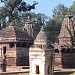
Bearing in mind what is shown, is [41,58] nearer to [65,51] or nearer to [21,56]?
[21,56]

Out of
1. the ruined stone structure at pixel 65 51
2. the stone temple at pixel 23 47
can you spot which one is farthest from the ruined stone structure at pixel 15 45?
the ruined stone structure at pixel 65 51

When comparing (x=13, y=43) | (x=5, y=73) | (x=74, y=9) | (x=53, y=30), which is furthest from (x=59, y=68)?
(x=74, y=9)

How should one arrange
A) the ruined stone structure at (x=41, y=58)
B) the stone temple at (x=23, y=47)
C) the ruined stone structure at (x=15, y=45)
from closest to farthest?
the ruined stone structure at (x=41, y=58)
the ruined stone structure at (x=15, y=45)
the stone temple at (x=23, y=47)

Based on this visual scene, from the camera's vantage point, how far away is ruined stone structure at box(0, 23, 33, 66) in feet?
103

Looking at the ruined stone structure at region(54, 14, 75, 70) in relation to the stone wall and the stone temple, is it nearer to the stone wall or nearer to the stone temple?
the stone temple

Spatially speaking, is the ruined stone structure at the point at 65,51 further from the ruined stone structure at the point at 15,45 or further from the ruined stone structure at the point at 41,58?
the ruined stone structure at the point at 41,58

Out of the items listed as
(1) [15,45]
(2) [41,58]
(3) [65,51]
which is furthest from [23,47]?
(2) [41,58]

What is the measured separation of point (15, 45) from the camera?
3145 centimetres

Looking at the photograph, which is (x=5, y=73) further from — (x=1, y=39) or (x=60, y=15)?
(x=60, y=15)

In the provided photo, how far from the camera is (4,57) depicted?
31344 mm

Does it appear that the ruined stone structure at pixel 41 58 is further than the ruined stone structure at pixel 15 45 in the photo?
No

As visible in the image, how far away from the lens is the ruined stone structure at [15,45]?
3133 cm

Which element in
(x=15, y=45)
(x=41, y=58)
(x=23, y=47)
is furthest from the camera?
(x=23, y=47)

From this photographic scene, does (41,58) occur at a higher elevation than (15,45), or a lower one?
Result: lower
